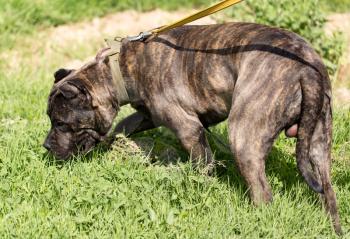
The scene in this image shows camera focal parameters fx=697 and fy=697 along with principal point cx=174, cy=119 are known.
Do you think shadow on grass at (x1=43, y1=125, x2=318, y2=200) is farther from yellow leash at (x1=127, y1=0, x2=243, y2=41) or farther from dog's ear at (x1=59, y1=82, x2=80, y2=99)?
yellow leash at (x1=127, y1=0, x2=243, y2=41)

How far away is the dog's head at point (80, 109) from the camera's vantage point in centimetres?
567

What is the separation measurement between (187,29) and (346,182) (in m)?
1.78

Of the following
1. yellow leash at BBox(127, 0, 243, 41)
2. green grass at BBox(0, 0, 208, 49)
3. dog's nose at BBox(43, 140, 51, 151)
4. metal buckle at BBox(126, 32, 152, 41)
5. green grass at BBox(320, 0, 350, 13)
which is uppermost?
yellow leash at BBox(127, 0, 243, 41)

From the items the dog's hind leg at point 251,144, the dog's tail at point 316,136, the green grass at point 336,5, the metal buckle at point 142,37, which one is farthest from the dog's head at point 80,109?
the green grass at point 336,5

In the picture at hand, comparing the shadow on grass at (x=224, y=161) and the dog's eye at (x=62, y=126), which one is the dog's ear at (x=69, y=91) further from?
the shadow on grass at (x=224, y=161)

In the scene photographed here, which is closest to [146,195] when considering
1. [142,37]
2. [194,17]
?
[142,37]

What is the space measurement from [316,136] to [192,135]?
100cm

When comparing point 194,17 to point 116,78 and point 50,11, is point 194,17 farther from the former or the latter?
point 50,11

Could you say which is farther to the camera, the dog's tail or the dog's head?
the dog's head

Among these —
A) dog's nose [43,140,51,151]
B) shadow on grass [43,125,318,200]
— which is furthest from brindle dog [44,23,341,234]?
shadow on grass [43,125,318,200]

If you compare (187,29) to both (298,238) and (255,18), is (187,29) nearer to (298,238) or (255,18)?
(298,238)

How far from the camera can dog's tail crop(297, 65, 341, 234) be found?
→ 4.68 m

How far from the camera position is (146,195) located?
525 cm

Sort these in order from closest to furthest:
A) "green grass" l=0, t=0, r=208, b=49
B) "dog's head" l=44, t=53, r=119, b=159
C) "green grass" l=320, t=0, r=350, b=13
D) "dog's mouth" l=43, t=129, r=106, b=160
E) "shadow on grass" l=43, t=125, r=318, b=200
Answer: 1. "shadow on grass" l=43, t=125, r=318, b=200
2. "dog's head" l=44, t=53, r=119, b=159
3. "dog's mouth" l=43, t=129, r=106, b=160
4. "green grass" l=0, t=0, r=208, b=49
5. "green grass" l=320, t=0, r=350, b=13
